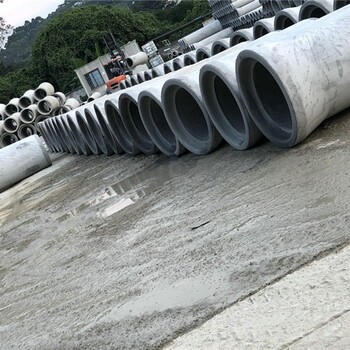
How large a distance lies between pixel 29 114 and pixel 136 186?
691 inches

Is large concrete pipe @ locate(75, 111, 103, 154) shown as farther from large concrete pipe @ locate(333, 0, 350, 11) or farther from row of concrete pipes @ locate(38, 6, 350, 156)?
large concrete pipe @ locate(333, 0, 350, 11)

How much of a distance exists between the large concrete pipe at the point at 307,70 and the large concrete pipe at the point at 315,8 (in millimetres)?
1537

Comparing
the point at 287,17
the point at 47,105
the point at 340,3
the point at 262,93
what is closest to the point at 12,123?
the point at 47,105

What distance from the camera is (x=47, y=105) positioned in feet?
75.2

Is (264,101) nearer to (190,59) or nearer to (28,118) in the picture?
(190,59)

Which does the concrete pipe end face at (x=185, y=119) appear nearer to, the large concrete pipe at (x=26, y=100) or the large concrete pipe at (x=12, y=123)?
the large concrete pipe at (x=12, y=123)

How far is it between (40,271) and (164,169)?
2.27 metres

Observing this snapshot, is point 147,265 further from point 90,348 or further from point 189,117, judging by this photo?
point 189,117

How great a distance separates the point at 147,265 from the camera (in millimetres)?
3877

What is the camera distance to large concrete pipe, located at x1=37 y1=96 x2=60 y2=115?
22.8m

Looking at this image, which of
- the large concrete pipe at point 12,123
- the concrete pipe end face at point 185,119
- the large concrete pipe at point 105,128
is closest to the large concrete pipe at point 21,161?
the large concrete pipe at point 105,128

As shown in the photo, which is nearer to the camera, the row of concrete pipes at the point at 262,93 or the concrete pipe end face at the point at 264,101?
the row of concrete pipes at the point at 262,93

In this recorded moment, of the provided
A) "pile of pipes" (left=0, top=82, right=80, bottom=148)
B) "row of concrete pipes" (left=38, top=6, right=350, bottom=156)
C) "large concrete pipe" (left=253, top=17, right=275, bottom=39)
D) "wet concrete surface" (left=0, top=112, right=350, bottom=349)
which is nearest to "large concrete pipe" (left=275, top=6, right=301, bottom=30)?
"large concrete pipe" (left=253, top=17, right=275, bottom=39)

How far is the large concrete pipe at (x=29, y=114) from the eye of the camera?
2264 cm
